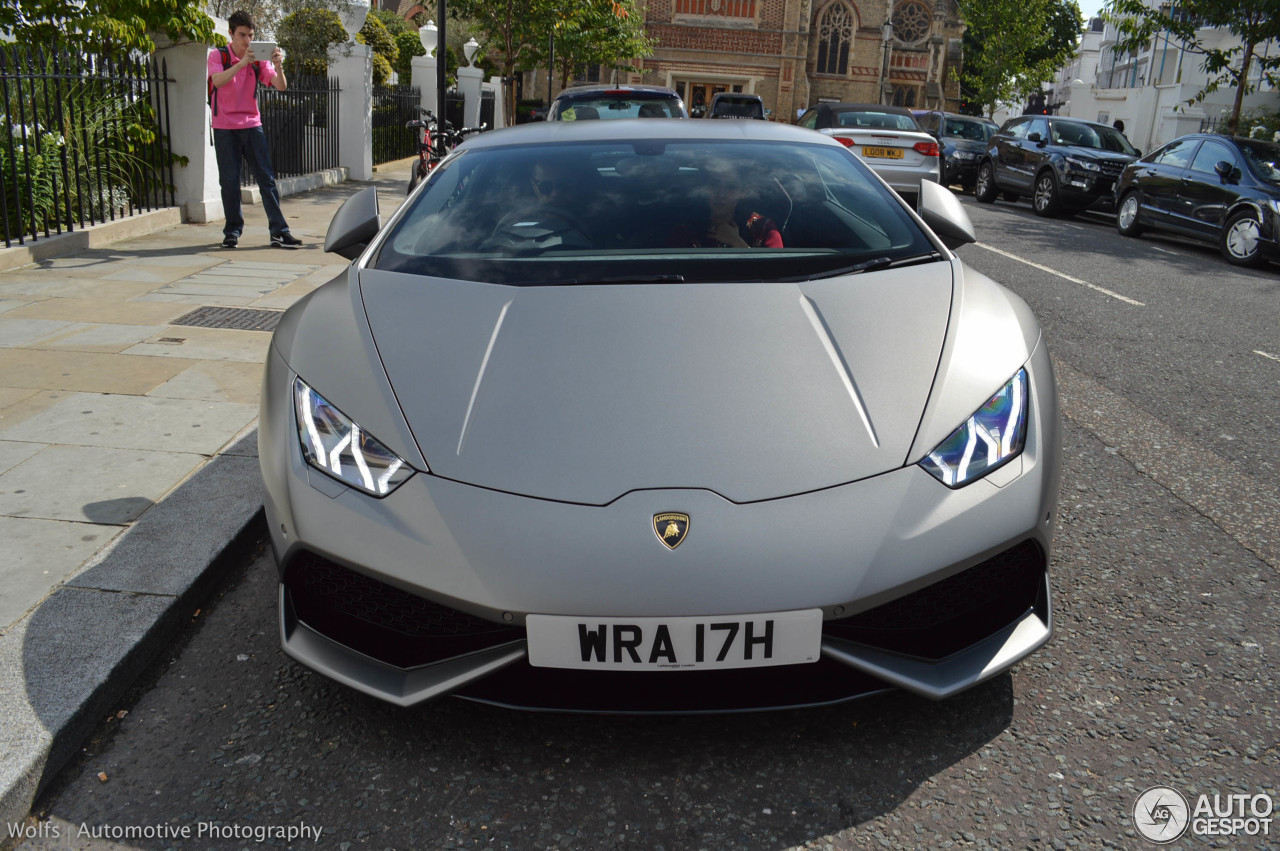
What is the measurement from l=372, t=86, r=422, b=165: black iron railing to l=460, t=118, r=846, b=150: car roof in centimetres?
A: 1569

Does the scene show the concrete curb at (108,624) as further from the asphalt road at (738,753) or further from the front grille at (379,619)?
the front grille at (379,619)

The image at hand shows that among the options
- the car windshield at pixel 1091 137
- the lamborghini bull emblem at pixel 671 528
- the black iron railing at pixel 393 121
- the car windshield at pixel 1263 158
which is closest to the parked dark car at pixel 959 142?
the car windshield at pixel 1091 137

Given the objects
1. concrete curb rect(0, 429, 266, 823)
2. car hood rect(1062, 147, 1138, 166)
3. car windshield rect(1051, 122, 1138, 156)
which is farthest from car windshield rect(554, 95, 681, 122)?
concrete curb rect(0, 429, 266, 823)

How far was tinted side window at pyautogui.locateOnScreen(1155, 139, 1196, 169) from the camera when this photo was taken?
13.1 meters

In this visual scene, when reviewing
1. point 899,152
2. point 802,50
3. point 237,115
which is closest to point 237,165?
point 237,115

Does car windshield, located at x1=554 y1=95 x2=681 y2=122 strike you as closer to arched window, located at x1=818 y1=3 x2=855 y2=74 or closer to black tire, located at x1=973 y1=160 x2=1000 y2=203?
black tire, located at x1=973 y1=160 x2=1000 y2=203

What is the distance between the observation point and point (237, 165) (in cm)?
889

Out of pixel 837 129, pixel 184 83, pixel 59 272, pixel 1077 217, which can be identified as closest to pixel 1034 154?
pixel 1077 217

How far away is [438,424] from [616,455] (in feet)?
1.36

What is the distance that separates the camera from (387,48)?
1391 inches

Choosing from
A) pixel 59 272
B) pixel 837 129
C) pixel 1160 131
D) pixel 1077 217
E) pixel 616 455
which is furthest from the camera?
pixel 1160 131

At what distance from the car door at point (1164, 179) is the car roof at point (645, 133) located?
36.0ft

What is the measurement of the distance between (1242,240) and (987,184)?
697 centimetres

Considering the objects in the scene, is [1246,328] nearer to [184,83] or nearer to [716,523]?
[716,523]
